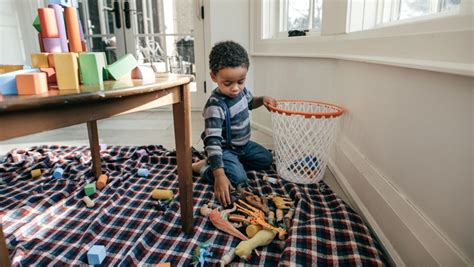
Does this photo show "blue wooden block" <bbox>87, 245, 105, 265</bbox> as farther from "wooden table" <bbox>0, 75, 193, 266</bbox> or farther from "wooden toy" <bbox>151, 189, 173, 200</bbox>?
"wooden toy" <bbox>151, 189, 173, 200</bbox>

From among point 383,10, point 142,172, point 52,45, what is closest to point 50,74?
point 52,45

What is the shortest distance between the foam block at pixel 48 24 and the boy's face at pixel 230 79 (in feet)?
1.95

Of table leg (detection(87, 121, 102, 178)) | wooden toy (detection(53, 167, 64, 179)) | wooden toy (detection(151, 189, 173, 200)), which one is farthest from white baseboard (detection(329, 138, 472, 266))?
wooden toy (detection(53, 167, 64, 179))

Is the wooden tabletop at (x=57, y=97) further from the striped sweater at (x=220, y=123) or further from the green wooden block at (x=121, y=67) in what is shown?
the striped sweater at (x=220, y=123)

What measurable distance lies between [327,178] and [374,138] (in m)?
0.39

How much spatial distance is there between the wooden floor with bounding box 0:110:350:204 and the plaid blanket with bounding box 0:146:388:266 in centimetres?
48

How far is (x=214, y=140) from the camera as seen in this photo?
1.14m

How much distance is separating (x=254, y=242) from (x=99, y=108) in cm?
53

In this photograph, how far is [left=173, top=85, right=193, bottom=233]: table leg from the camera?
800mm

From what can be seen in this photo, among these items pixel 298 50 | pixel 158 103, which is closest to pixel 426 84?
pixel 158 103

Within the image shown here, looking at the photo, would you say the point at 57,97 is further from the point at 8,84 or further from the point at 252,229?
the point at 252,229

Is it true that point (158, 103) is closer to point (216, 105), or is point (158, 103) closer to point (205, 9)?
point (216, 105)

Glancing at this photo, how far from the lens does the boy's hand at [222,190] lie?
1031 millimetres

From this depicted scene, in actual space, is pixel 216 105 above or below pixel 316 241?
above
